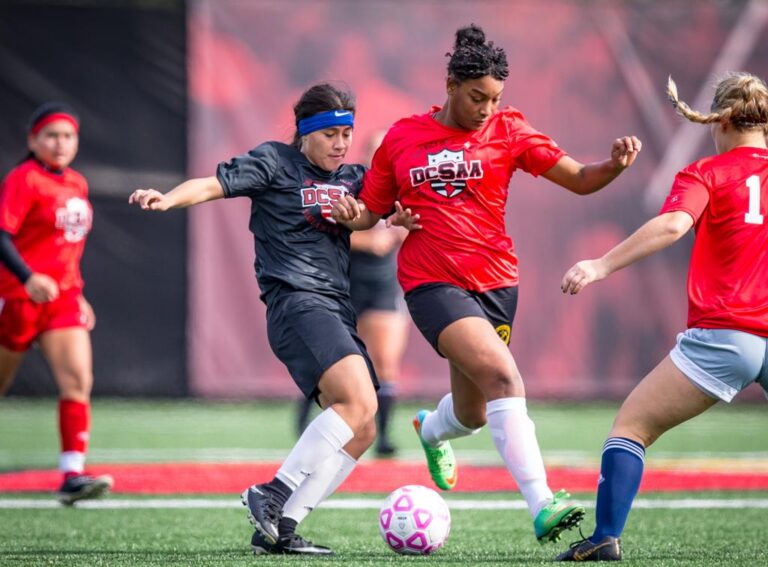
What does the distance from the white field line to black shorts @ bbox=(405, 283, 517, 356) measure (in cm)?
169

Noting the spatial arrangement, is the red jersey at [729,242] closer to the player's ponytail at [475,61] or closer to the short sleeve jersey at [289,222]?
the player's ponytail at [475,61]

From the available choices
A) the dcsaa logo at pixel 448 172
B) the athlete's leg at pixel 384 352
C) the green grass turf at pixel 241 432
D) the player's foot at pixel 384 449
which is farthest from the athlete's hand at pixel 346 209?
the green grass turf at pixel 241 432

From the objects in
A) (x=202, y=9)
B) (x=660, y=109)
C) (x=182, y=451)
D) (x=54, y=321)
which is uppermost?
(x=202, y=9)

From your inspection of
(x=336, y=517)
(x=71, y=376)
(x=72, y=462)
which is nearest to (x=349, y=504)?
(x=336, y=517)

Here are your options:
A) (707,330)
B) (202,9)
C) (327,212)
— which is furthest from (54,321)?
(202,9)

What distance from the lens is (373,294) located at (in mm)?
9234

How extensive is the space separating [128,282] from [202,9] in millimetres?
3382

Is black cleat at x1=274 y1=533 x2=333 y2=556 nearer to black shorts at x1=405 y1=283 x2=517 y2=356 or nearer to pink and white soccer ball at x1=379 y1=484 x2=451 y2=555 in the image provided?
pink and white soccer ball at x1=379 y1=484 x2=451 y2=555

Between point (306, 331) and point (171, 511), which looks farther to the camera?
point (171, 511)

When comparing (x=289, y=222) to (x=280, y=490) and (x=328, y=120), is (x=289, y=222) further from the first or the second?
(x=280, y=490)

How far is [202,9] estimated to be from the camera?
46.4 feet

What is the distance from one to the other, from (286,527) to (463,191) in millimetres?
1610

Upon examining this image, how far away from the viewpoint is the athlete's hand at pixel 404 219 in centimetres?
511

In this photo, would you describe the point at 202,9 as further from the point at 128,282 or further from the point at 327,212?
the point at 327,212
